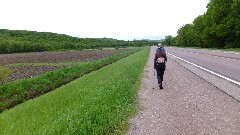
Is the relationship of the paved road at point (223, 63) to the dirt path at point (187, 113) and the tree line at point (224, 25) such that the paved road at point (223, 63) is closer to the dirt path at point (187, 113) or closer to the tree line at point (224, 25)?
the dirt path at point (187, 113)

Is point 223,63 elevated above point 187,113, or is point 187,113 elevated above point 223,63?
point 187,113

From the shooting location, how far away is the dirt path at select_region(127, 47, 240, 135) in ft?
22.0

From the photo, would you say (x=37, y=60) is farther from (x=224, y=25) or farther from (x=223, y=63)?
(x=223, y=63)

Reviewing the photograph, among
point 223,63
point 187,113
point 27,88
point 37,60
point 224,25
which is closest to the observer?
point 187,113

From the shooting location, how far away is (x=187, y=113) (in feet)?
26.8

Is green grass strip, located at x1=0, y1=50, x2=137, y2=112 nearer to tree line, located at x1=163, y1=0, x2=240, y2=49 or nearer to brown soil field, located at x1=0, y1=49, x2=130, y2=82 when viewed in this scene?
brown soil field, located at x1=0, y1=49, x2=130, y2=82

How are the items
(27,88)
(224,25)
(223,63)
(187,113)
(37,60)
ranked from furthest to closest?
(224,25) → (37,60) → (223,63) → (27,88) → (187,113)

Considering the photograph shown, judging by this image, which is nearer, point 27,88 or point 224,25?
point 27,88

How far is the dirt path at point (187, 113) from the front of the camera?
6.70 metres

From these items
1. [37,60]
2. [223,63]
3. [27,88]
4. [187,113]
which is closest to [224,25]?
[37,60]

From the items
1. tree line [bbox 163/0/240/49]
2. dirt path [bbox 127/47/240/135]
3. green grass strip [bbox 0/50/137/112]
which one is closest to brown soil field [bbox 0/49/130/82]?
green grass strip [bbox 0/50/137/112]

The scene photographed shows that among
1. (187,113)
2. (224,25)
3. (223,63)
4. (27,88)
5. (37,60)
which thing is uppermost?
(224,25)

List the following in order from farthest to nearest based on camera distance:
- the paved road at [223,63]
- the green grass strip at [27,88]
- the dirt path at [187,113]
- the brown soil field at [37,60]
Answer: the brown soil field at [37,60]
the green grass strip at [27,88]
the paved road at [223,63]
the dirt path at [187,113]

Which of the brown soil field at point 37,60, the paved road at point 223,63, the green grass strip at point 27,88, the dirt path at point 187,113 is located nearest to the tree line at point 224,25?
the brown soil field at point 37,60
